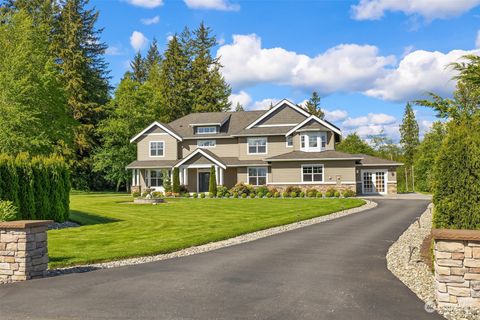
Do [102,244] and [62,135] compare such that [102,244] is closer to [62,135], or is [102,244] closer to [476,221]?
[476,221]

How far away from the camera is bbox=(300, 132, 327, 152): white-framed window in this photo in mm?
41397

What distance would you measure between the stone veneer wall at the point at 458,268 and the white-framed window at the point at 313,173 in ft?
110

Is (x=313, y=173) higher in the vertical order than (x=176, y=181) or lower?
higher

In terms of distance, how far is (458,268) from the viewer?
283 inches

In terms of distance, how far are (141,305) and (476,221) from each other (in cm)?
667

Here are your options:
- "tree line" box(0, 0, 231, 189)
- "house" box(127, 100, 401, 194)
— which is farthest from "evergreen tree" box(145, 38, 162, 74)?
"house" box(127, 100, 401, 194)

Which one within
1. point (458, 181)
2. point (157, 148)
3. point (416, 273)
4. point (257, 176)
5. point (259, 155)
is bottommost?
point (416, 273)

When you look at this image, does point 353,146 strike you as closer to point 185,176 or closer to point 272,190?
point 272,190

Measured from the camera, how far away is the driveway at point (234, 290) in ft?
22.6

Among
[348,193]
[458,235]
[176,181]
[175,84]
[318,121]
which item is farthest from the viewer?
[175,84]

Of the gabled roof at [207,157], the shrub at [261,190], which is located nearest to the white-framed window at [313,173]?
the shrub at [261,190]

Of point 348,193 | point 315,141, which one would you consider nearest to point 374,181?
point 348,193

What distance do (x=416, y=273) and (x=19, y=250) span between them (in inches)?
341

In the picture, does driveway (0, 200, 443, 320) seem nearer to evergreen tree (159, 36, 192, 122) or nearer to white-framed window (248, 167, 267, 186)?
white-framed window (248, 167, 267, 186)
